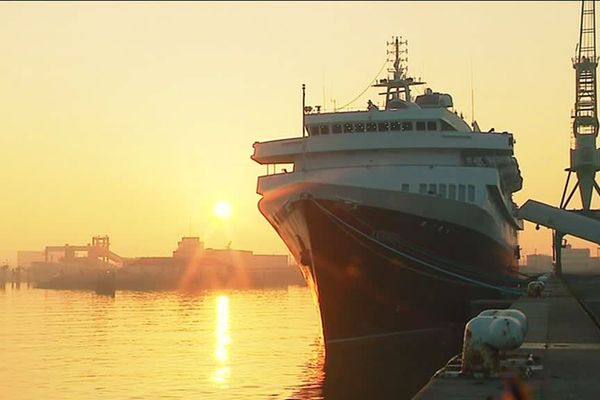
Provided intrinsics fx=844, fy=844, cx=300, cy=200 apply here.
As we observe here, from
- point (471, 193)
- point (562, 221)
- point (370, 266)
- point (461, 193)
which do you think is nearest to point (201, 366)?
point (370, 266)

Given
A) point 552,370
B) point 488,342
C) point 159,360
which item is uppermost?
point 488,342

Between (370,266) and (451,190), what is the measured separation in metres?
5.45

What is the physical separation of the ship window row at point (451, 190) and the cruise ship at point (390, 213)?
4cm

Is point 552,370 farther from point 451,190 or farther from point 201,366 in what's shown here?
point 451,190

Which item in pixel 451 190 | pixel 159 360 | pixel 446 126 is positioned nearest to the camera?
pixel 159 360

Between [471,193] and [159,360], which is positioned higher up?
[471,193]

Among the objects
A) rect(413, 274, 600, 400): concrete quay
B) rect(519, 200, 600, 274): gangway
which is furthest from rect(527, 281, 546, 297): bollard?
rect(413, 274, 600, 400): concrete quay

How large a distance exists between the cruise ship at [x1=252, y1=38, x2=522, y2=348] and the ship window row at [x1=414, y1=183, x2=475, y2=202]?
44mm

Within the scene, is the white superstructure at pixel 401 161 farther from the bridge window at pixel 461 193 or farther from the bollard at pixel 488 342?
the bollard at pixel 488 342

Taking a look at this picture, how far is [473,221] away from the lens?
3719 cm

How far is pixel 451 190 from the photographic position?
36.7 metres

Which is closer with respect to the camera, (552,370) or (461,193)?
(552,370)

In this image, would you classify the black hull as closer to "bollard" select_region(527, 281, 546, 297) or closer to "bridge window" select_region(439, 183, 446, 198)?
"bridge window" select_region(439, 183, 446, 198)

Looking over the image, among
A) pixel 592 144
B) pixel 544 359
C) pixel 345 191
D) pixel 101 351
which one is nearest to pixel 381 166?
pixel 345 191
